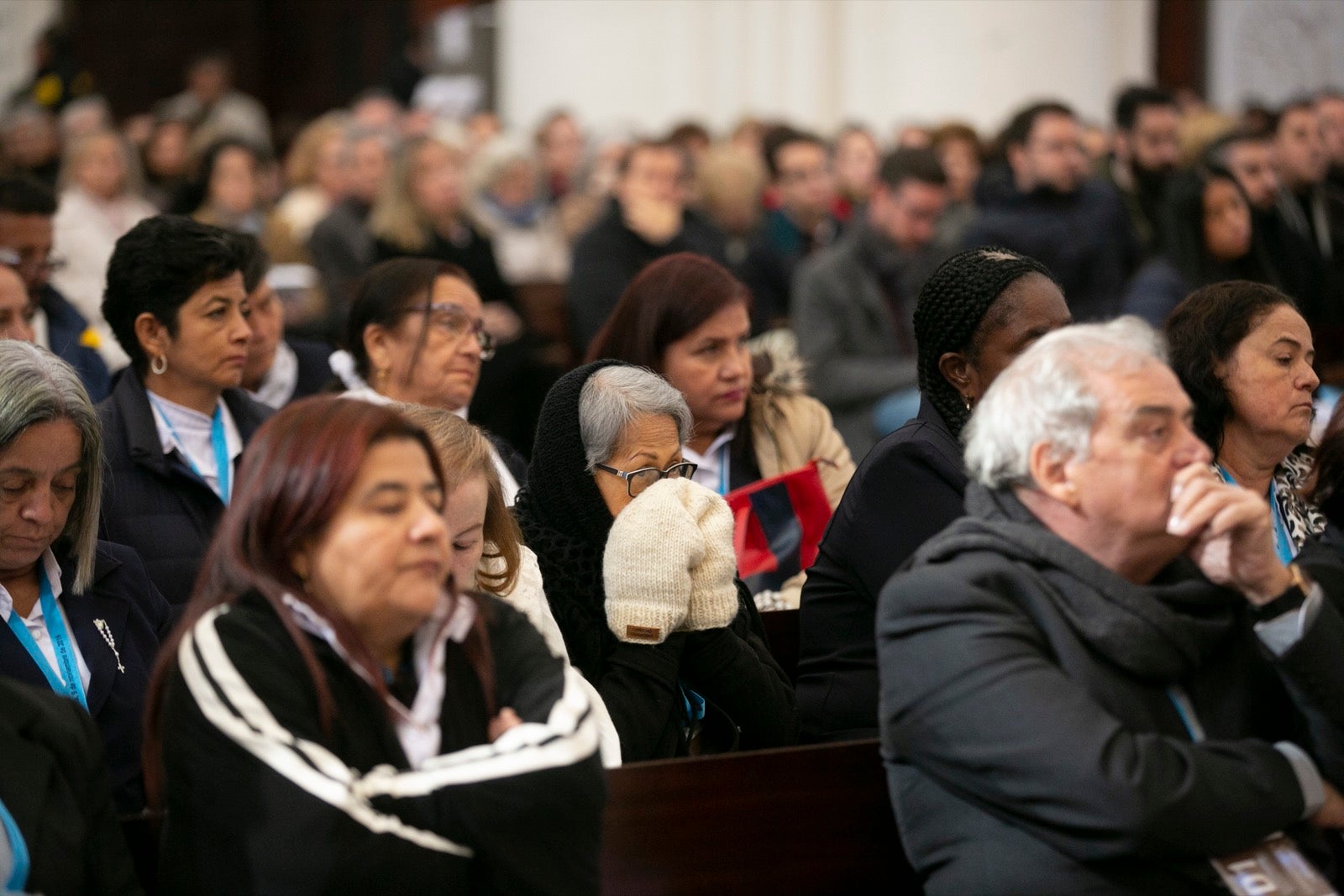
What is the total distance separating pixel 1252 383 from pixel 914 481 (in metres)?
0.84

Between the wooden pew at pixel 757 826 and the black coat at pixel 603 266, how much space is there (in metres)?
3.86

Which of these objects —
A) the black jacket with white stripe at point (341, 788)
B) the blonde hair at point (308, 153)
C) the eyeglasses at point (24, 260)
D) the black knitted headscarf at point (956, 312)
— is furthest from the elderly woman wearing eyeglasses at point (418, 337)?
the blonde hair at point (308, 153)

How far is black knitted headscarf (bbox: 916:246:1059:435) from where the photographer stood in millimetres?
3369

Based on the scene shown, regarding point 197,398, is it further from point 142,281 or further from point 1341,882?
point 1341,882

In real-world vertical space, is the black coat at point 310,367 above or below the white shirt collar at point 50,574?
below

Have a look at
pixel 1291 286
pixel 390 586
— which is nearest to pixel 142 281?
pixel 390 586

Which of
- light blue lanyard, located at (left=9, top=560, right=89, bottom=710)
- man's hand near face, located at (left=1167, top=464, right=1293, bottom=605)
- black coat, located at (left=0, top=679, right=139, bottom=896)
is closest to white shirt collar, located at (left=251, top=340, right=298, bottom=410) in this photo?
light blue lanyard, located at (left=9, top=560, right=89, bottom=710)

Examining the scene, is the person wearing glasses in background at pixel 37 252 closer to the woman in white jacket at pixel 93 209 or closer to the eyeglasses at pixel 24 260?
A: the eyeglasses at pixel 24 260

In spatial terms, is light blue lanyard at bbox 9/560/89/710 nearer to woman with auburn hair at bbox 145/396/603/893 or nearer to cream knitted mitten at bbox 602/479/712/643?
woman with auburn hair at bbox 145/396/603/893

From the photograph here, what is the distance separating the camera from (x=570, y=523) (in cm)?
335

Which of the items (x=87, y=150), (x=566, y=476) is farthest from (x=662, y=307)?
(x=87, y=150)

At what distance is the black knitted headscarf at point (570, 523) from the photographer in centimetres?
323

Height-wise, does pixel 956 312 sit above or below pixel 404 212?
above

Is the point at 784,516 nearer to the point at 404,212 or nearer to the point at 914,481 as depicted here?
the point at 914,481
